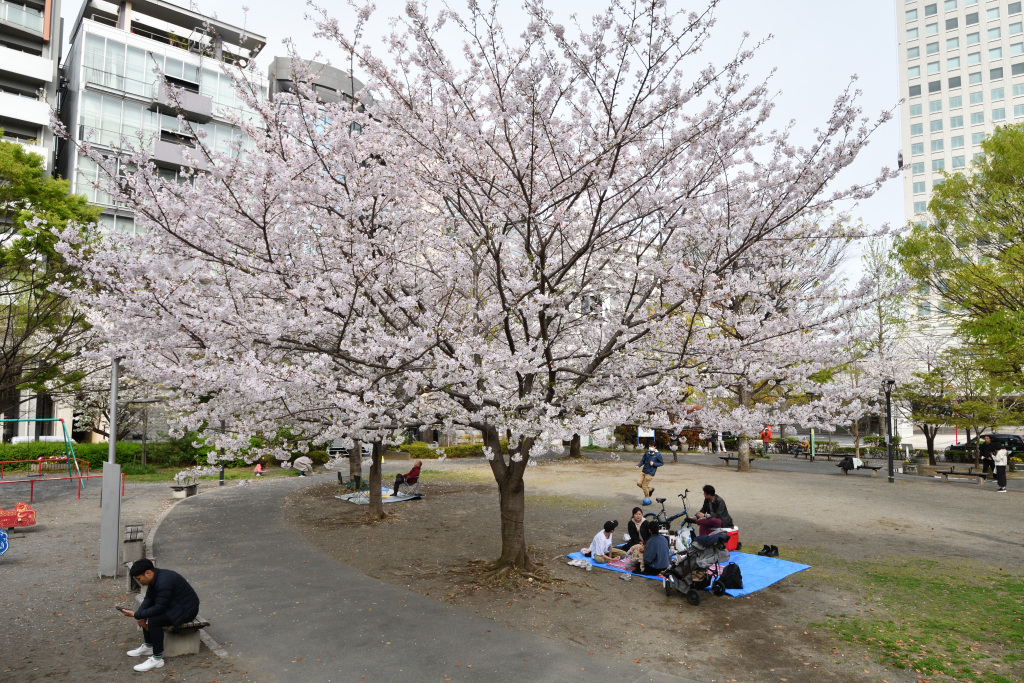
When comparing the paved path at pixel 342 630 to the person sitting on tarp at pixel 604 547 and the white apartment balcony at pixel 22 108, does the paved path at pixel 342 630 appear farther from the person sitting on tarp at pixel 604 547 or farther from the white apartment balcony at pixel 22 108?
the white apartment balcony at pixel 22 108

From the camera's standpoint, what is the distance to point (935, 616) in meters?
8.35

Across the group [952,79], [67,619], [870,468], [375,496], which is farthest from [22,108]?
[952,79]

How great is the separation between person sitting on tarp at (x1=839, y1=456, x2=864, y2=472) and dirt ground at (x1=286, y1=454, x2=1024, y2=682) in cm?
122

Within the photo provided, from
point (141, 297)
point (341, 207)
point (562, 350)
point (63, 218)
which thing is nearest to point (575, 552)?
point (562, 350)

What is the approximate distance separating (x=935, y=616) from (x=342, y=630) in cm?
855

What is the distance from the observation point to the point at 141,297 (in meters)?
7.86

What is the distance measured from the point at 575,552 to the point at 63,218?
674 inches

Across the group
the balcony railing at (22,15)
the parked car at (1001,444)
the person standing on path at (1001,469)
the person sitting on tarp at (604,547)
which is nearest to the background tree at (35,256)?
the person sitting on tarp at (604,547)

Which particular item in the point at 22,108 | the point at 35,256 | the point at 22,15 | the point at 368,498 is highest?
the point at 22,15

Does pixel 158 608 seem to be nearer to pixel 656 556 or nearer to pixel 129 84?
pixel 656 556

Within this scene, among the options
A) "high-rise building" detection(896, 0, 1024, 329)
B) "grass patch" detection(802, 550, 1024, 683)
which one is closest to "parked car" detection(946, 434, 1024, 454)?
"grass patch" detection(802, 550, 1024, 683)

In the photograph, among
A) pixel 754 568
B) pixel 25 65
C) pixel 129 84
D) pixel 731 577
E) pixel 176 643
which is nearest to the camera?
pixel 176 643

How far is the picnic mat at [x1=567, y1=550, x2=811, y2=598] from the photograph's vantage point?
977 cm

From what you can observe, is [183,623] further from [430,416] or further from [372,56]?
[372,56]
